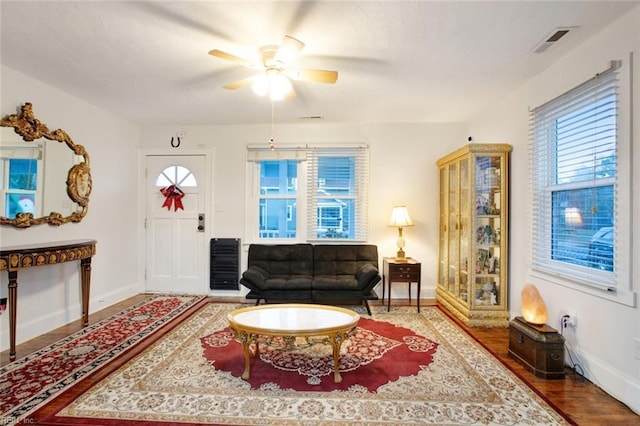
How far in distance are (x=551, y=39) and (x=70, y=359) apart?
14.7 feet

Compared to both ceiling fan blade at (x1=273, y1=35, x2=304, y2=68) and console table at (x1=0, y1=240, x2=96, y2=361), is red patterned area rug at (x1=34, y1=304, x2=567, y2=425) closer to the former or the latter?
console table at (x1=0, y1=240, x2=96, y2=361)

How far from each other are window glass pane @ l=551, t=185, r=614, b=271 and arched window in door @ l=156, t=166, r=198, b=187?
4.37 meters

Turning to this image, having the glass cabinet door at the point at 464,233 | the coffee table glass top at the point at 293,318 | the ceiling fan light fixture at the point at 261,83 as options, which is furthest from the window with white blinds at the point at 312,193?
the ceiling fan light fixture at the point at 261,83

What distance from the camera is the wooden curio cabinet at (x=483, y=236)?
3.35 meters

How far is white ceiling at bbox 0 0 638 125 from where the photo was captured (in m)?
1.97

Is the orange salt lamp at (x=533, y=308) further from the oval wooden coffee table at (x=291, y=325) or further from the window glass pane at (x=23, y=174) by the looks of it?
the window glass pane at (x=23, y=174)

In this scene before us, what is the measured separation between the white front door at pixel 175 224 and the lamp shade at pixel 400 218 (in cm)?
272

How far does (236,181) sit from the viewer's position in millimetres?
4543

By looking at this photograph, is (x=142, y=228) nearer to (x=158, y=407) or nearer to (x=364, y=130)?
(x=158, y=407)

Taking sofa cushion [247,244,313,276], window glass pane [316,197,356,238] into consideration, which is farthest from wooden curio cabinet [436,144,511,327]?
sofa cushion [247,244,313,276]

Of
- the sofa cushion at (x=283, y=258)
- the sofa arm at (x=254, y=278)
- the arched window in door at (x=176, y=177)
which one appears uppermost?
the arched window in door at (x=176, y=177)

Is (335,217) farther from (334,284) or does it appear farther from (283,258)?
(334,284)

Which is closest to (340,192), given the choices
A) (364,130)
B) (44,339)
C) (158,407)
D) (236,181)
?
(364,130)

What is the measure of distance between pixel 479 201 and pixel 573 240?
3.45 ft
